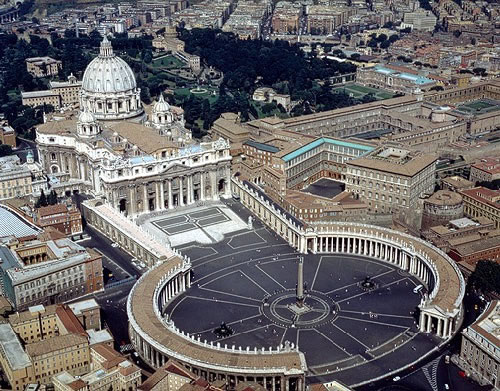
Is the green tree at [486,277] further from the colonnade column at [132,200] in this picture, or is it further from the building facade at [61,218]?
the building facade at [61,218]

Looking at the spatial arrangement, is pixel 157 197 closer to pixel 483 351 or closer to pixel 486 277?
pixel 486 277

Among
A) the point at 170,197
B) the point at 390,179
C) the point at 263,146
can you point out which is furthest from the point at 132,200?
the point at 390,179

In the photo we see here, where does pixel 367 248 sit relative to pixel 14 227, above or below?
below

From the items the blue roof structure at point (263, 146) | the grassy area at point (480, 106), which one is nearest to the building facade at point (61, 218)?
the blue roof structure at point (263, 146)

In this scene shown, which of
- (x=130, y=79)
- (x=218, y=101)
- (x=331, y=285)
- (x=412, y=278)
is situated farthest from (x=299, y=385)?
(x=218, y=101)

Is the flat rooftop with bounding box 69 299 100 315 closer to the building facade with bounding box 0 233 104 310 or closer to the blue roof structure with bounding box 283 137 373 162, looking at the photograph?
the building facade with bounding box 0 233 104 310

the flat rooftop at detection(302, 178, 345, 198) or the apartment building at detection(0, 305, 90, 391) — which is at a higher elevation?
the apartment building at detection(0, 305, 90, 391)

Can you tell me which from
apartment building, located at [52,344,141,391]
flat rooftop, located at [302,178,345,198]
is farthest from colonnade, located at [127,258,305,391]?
flat rooftop, located at [302,178,345,198]

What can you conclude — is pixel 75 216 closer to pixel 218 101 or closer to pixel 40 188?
pixel 40 188
